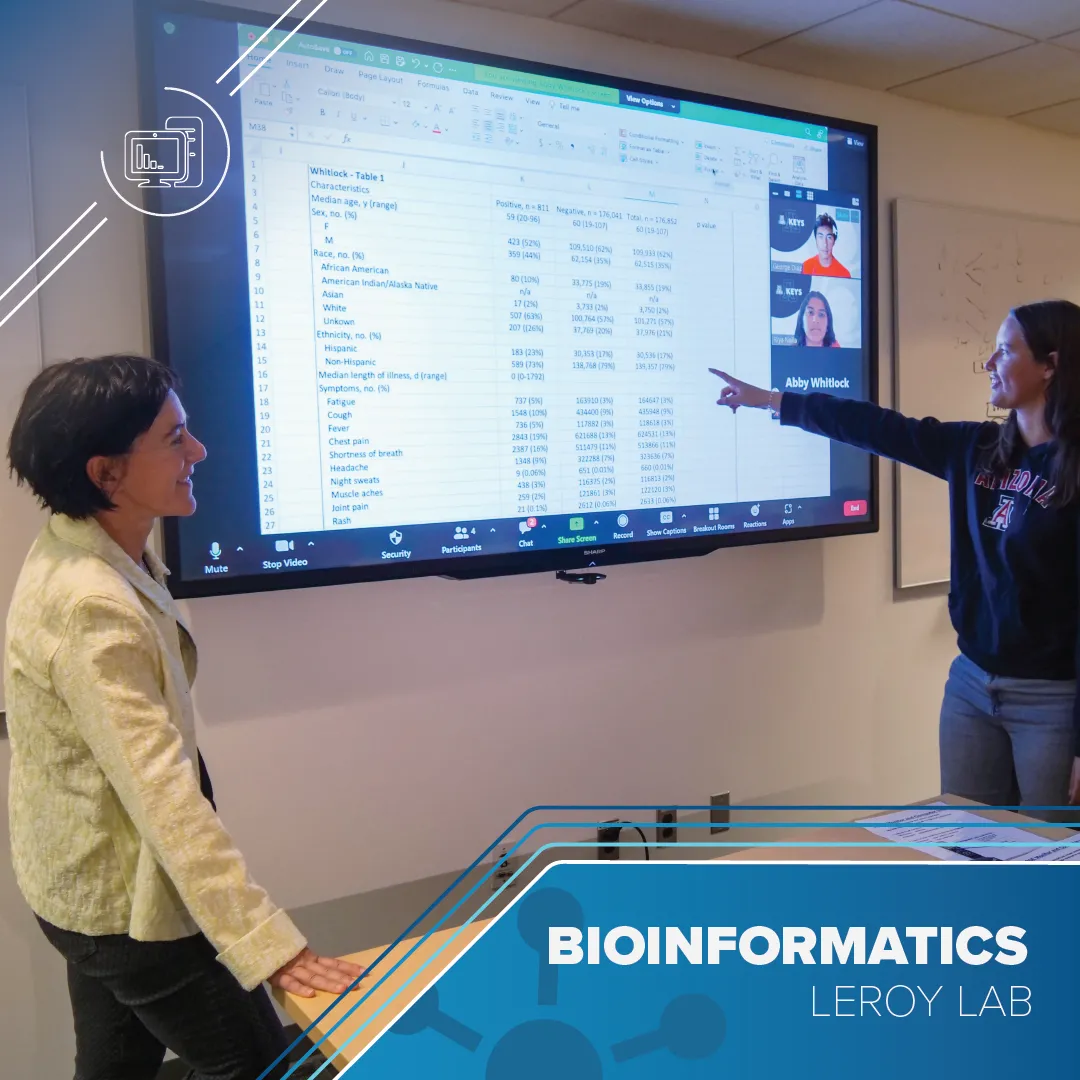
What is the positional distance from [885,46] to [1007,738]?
191cm

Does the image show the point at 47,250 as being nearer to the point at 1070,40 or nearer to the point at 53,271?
the point at 53,271

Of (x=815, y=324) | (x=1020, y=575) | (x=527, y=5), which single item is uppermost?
(x=527, y=5)

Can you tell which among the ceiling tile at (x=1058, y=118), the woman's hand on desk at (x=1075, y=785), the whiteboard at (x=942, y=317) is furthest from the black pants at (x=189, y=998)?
the ceiling tile at (x=1058, y=118)

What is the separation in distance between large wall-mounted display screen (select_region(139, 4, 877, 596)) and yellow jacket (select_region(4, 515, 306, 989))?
0.67 metres

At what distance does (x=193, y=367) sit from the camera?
1940mm

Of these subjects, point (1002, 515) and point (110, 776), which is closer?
point (110, 776)

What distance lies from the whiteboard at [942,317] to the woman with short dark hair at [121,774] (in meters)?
2.52

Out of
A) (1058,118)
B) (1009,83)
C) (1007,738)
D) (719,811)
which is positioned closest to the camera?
(1007,738)

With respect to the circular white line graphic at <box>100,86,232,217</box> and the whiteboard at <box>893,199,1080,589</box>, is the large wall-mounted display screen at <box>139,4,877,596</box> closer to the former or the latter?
the circular white line graphic at <box>100,86,232,217</box>

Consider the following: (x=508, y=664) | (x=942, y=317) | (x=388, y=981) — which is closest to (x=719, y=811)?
(x=508, y=664)

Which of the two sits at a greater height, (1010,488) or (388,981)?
(1010,488)

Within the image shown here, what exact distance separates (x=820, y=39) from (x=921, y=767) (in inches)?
90.9

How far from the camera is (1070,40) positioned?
9.04ft

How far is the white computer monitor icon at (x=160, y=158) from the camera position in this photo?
1.92 meters
